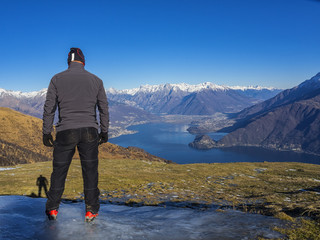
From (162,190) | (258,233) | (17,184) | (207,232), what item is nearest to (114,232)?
(207,232)

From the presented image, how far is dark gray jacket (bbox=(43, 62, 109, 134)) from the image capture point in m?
6.00

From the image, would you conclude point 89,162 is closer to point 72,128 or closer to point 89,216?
point 72,128

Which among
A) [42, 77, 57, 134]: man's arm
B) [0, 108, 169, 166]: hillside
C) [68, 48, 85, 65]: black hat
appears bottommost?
[0, 108, 169, 166]: hillside

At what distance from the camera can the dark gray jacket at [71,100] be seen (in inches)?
236

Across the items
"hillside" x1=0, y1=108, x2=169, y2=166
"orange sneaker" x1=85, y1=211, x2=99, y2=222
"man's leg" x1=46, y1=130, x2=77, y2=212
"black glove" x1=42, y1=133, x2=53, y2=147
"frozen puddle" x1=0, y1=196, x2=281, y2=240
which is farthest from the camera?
"hillside" x1=0, y1=108, x2=169, y2=166

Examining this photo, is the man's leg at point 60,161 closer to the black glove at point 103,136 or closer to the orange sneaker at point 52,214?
the orange sneaker at point 52,214

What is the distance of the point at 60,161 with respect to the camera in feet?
19.6

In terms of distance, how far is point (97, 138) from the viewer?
628 centimetres

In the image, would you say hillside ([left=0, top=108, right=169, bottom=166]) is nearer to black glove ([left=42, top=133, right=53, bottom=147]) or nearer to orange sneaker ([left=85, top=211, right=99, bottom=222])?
black glove ([left=42, top=133, right=53, bottom=147])

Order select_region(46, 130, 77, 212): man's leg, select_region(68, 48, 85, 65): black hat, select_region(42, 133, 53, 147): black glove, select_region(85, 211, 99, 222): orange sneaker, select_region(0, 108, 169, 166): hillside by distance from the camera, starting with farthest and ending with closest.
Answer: select_region(0, 108, 169, 166): hillside → select_region(68, 48, 85, 65): black hat → select_region(42, 133, 53, 147): black glove → select_region(85, 211, 99, 222): orange sneaker → select_region(46, 130, 77, 212): man's leg

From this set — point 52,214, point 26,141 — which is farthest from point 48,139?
point 26,141

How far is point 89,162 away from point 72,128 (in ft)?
3.47

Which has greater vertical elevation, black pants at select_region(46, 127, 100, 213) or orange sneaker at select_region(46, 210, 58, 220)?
black pants at select_region(46, 127, 100, 213)

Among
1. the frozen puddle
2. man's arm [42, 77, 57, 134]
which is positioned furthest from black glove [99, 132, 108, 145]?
the frozen puddle
